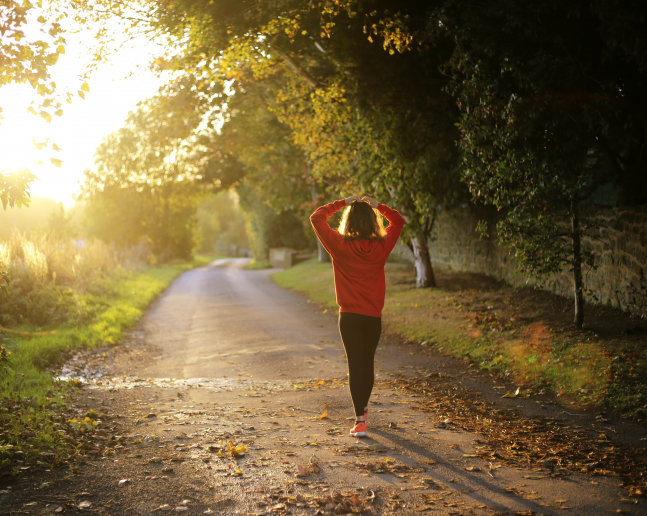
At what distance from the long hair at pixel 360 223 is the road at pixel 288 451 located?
1899mm

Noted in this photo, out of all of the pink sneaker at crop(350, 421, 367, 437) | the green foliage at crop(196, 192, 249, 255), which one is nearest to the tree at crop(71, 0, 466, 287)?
the pink sneaker at crop(350, 421, 367, 437)

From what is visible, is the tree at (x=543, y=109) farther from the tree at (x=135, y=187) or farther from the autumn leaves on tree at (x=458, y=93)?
the tree at (x=135, y=187)

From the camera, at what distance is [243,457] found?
5.10m

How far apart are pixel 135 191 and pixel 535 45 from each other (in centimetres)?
3730

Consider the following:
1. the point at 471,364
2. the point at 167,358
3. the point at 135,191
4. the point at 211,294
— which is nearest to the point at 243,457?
the point at 471,364

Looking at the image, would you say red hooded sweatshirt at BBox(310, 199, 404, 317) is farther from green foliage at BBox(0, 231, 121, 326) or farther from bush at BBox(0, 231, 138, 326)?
green foliage at BBox(0, 231, 121, 326)

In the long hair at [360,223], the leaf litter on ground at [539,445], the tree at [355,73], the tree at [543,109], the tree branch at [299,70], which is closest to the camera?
the leaf litter on ground at [539,445]

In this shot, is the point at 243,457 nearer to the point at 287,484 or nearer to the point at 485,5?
the point at 287,484

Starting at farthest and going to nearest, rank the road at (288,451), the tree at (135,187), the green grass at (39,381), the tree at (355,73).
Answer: the tree at (135,187) → the tree at (355,73) → the green grass at (39,381) → the road at (288,451)

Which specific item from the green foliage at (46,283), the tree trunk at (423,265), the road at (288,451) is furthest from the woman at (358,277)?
the tree trunk at (423,265)

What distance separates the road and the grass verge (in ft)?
2.16

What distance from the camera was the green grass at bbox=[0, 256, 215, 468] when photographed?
5.45 meters

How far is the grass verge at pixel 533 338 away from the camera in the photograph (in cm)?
705

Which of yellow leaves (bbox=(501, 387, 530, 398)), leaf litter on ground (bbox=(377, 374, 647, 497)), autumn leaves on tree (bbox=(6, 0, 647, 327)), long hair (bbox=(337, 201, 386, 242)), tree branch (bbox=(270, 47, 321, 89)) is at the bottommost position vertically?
yellow leaves (bbox=(501, 387, 530, 398))
